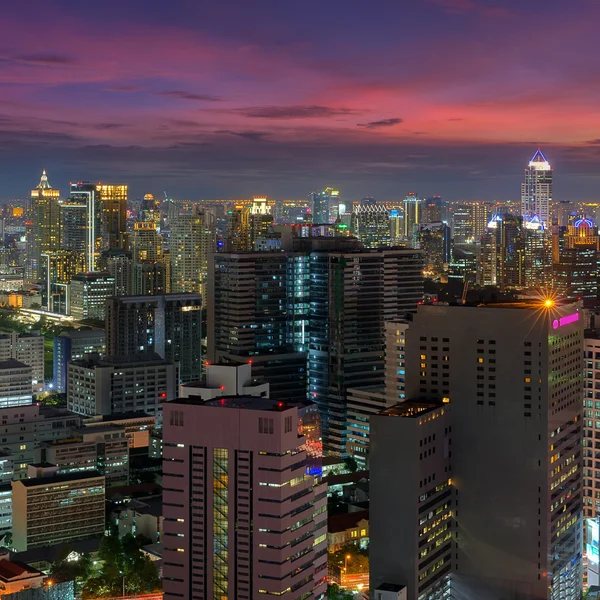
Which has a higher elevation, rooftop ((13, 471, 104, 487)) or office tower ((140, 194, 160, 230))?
office tower ((140, 194, 160, 230))

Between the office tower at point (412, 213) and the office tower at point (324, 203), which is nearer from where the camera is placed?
the office tower at point (324, 203)

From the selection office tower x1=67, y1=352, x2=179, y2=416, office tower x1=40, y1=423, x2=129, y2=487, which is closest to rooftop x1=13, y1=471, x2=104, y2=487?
office tower x1=40, y1=423, x2=129, y2=487

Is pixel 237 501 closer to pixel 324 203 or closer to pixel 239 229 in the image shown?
pixel 239 229

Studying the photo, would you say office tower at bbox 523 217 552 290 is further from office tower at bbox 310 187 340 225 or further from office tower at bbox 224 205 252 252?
office tower at bbox 224 205 252 252

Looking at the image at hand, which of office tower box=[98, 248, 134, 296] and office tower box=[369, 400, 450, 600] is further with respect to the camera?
office tower box=[98, 248, 134, 296]

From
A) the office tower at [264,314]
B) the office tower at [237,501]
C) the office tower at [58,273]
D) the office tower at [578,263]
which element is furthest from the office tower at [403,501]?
the office tower at [58,273]

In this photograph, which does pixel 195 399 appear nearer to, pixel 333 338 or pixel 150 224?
pixel 333 338

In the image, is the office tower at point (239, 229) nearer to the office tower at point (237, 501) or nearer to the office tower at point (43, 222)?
the office tower at point (43, 222)
